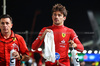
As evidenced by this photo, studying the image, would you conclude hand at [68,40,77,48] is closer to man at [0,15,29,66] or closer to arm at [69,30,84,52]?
arm at [69,30,84,52]

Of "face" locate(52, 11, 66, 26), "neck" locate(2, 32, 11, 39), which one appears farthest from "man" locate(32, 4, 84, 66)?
"neck" locate(2, 32, 11, 39)

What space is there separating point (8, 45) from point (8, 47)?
0.12ft

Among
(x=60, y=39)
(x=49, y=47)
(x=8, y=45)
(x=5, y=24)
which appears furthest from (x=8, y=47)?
(x=60, y=39)

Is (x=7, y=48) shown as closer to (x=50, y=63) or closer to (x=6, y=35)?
(x=6, y=35)

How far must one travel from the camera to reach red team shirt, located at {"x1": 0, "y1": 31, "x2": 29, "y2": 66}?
3811 millimetres

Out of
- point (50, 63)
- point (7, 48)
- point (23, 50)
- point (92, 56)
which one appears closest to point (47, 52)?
point (50, 63)

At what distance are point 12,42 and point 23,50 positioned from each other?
26 centimetres

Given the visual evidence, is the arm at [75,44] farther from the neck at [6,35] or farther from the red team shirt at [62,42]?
the neck at [6,35]

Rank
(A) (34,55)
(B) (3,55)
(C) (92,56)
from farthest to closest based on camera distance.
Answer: (C) (92,56)
(A) (34,55)
(B) (3,55)

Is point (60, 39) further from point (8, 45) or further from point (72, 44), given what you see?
point (8, 45)

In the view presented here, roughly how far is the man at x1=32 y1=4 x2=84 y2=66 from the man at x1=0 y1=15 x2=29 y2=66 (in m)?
0.25

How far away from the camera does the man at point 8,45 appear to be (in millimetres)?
3785

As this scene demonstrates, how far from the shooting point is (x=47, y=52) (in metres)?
3.90

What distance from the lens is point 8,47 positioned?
3.88 metres
